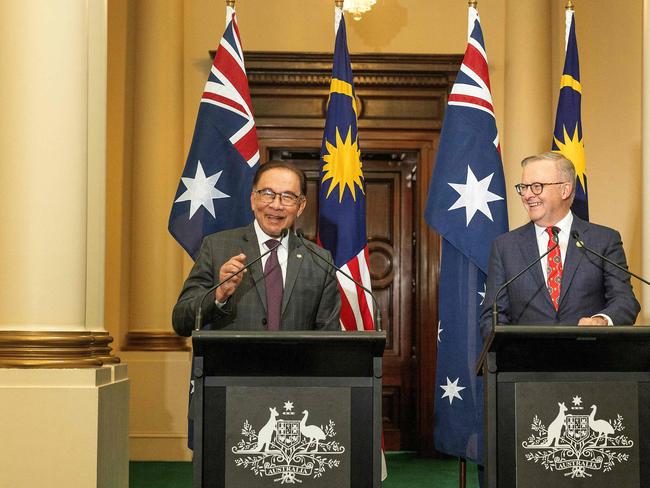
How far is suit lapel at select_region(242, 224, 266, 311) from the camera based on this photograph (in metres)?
3.69

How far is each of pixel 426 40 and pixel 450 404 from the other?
3.29 metres

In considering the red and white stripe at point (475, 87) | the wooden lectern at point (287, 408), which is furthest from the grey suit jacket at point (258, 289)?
the red and white stripe at point (475, 87)

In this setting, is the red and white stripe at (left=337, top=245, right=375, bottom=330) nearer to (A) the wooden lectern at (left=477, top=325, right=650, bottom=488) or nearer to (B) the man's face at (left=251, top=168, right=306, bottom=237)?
(B) the man's face at (left=251, top=168, right=306, bottom=237)

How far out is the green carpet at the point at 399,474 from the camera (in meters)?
5.88

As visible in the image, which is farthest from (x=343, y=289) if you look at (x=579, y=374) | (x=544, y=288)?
(x=579, y=374)

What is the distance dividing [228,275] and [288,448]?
2.00 ft

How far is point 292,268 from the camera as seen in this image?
3727mm

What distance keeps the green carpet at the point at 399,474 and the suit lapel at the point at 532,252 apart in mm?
2409

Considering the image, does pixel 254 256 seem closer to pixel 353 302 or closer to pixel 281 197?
pixel 281 197

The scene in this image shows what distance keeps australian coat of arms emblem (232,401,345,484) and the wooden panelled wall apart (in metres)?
4.39

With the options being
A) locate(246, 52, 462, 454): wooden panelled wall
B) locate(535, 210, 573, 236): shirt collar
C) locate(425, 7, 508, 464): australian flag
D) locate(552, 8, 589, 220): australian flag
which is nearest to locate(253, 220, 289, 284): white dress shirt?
locate(535, 210, 573, 236): shirt collar

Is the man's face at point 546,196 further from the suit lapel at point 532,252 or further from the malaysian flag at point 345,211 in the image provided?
the malaysian flag at point 345,211

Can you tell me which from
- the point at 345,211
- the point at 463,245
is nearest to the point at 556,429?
the point at 463,245

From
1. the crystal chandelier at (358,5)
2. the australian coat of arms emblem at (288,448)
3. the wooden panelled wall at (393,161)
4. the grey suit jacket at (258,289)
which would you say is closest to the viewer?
the australian coat of arms emblem at (288,448)
